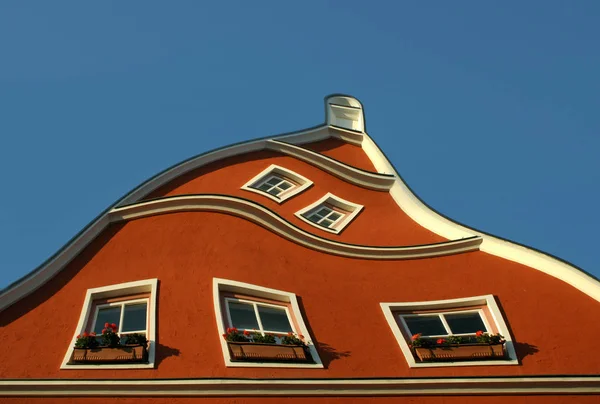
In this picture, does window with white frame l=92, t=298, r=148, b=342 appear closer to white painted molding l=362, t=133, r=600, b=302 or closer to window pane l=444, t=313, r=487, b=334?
window pane l=444, t=313, r=487, b=334

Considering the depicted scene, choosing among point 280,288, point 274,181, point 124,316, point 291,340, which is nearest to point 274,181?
point 274,181

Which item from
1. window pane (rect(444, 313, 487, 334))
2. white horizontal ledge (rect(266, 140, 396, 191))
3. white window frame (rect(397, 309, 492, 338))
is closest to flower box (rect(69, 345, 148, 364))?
white window frame (rect(397, 309, 492, 338))

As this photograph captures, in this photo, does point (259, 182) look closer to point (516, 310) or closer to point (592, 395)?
point (516, 310)

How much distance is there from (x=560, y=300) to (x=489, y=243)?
247 cm

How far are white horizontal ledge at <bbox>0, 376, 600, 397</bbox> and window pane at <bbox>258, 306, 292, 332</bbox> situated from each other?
7.12 feet

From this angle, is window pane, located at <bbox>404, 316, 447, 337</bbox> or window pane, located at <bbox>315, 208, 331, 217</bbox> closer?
window pane, located at <bbox>404, 316, 447, 337</bbox>

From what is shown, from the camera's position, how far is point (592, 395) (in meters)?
11.5

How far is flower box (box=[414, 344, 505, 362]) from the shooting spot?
495 inches

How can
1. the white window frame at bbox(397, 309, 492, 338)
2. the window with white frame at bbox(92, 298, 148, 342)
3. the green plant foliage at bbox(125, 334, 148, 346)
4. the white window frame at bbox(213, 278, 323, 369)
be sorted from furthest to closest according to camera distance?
the white window frame at bbox(397, 309, 492, 338)
the window with white frame at bbox(92, 298, 148, 342)
the white window frame at bbox(213, 278, 323, 369)
the green plant foliage at bbox(125, 334, 148, 346)

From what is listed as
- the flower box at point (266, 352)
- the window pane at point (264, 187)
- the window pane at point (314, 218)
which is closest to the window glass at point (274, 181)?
the window pane at point (264, 187)

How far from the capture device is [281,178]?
21.7 metres

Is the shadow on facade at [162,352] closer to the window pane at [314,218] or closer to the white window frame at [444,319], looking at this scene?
the white window frame at [444,319]

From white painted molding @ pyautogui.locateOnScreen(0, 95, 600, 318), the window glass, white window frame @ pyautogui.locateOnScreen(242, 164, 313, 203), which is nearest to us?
white painted molding @ pyautogui.locateOnScreen(0, 95, 600, 318)

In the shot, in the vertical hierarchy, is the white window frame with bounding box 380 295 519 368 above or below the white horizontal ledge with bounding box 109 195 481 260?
below
